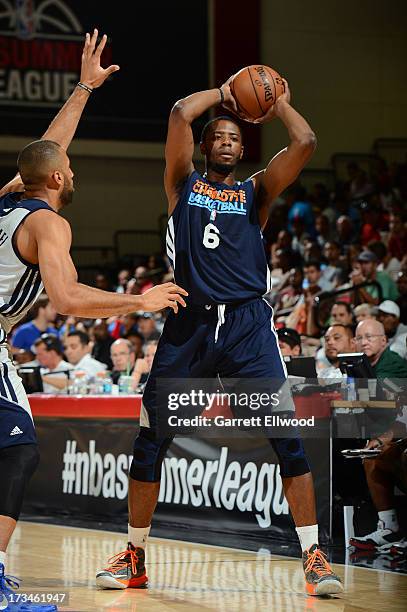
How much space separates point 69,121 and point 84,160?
1483cm

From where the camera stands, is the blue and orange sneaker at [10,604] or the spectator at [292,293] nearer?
the blue and orange sneaker at [10,604]

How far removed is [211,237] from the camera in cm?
527

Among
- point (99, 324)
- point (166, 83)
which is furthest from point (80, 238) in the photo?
point (99, 324)

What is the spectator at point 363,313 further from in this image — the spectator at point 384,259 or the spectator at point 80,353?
the spectator at point 384,259

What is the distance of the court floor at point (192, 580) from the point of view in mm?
4844

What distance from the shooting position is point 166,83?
62.1ft

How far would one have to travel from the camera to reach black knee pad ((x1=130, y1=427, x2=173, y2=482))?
5.26 meters

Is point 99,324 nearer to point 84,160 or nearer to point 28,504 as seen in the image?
point 28,504

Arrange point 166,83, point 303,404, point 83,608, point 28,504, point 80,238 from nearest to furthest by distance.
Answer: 1. point 83,608
2. point 303,404
3. point 28,504
4. point 166,83
5. point 80,238

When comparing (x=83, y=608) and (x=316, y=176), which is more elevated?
(x=316, y=176)

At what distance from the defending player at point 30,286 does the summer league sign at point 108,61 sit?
14.3 meters

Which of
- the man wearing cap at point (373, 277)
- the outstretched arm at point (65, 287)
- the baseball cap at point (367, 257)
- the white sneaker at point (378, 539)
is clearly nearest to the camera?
the outstretched arm at point (65, 287)

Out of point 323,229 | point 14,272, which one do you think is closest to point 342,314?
point 14,272

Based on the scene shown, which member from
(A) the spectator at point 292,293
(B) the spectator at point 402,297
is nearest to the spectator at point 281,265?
(A) the spectator at point 292,293
